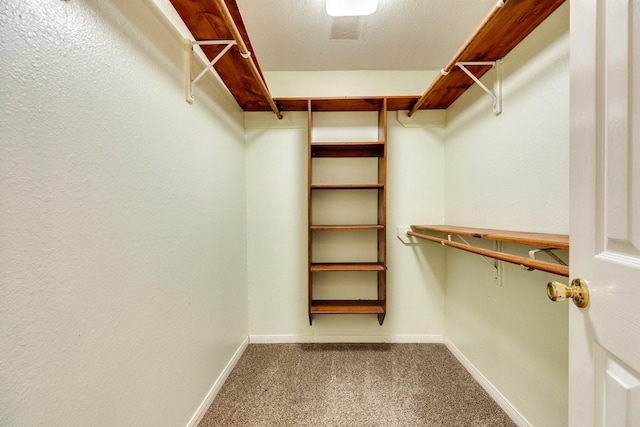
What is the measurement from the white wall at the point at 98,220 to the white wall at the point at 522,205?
5.57 ft

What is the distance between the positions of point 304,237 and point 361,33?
1571mm

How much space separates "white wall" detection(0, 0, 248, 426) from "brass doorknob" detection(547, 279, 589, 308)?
3.91 ft

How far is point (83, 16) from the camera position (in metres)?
0.70

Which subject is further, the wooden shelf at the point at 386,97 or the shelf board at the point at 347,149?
the shelf board at the point at 347,149

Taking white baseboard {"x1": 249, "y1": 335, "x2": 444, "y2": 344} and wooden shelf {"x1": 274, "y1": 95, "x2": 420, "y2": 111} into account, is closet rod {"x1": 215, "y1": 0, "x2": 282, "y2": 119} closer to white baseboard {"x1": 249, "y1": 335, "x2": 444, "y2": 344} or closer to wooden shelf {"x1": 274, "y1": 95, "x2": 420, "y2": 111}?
wooden shelf {"x1": 274, "y1": 95, "x2": 420, "y2": 111}

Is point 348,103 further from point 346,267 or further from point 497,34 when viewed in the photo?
point 346,267

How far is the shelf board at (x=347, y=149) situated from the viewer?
1865 millimetres

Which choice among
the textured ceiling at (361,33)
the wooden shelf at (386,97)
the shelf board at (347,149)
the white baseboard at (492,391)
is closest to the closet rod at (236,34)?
the wooden shelf at (386,97)

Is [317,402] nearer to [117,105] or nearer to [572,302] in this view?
[572,302]

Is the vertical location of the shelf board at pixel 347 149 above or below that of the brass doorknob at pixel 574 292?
above

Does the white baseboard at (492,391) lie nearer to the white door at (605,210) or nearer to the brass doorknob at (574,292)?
the white door at (605,210)

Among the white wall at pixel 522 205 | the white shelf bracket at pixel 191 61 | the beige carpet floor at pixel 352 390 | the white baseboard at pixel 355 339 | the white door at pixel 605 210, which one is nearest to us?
the white door at pixel 605 210

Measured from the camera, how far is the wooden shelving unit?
1847 millimetres

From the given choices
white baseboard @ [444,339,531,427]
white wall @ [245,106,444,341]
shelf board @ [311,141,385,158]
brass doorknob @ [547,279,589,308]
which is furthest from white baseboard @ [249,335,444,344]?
brass doorknob @ [547,279,589,308]
